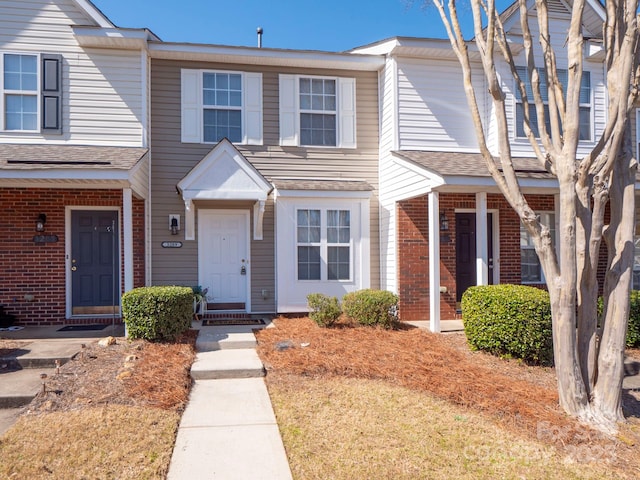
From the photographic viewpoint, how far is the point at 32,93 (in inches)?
342

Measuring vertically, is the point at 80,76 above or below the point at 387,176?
above

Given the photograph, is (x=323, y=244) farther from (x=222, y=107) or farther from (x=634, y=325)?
(x=634, y=325)

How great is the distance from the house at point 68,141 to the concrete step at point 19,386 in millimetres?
3058

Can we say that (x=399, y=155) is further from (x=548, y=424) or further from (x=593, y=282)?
(x=548, y=424)

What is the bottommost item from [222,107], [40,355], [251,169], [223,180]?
[40,355]

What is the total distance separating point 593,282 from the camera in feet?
15.3

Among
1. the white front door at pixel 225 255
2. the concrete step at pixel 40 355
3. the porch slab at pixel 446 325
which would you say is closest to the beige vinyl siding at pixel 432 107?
the porch slab at pixel 446 325

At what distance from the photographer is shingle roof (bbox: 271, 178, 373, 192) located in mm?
9328

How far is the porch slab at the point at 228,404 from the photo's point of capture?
4488 mm

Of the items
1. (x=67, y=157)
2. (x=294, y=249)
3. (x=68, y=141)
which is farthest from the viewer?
(x=294, y=249)

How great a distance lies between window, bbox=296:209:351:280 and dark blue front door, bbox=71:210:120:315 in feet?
12.1

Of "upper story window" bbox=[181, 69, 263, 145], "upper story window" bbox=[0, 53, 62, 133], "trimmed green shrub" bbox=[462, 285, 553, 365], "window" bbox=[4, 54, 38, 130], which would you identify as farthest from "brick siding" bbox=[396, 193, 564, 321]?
"window" bbox=[4, 54, 38, 130]

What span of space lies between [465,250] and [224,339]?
5.60 metres

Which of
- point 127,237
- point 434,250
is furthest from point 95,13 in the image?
point 434,250
